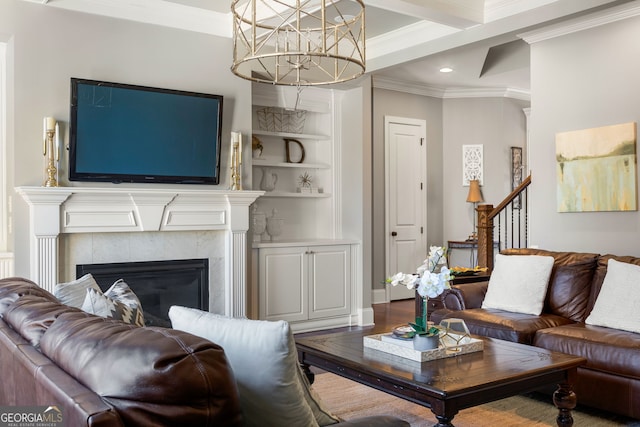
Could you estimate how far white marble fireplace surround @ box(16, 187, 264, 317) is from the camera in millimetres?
4152

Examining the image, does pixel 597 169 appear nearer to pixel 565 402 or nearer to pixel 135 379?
pixel 565 402

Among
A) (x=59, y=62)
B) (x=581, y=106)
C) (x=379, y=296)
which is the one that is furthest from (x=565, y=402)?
(x=379, y=296)

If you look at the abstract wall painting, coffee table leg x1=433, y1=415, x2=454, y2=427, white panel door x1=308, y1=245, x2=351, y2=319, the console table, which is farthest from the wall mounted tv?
the console table

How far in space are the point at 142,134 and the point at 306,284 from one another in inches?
82.9

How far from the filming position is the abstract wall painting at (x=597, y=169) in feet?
14.4

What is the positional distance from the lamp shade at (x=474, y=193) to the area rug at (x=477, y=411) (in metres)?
4.30

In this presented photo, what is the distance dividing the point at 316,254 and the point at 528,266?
7.18ft

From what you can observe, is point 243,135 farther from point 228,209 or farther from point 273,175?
point 273,175

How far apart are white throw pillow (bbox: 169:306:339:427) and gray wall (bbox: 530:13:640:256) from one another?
12.3 ft

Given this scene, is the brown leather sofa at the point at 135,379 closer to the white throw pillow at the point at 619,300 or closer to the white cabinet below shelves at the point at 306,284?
the white throw pillow at the point at 619,300

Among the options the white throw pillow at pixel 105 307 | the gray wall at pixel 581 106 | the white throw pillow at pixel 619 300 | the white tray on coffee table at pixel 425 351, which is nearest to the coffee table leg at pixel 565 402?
the white tray on coffee table at pixel 425 351

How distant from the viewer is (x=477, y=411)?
3.44m

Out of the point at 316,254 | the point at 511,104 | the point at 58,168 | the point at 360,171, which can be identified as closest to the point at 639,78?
the point at 360,171

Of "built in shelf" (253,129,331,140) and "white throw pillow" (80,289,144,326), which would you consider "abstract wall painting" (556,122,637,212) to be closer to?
"built in shelf" (253,129,331,140)
